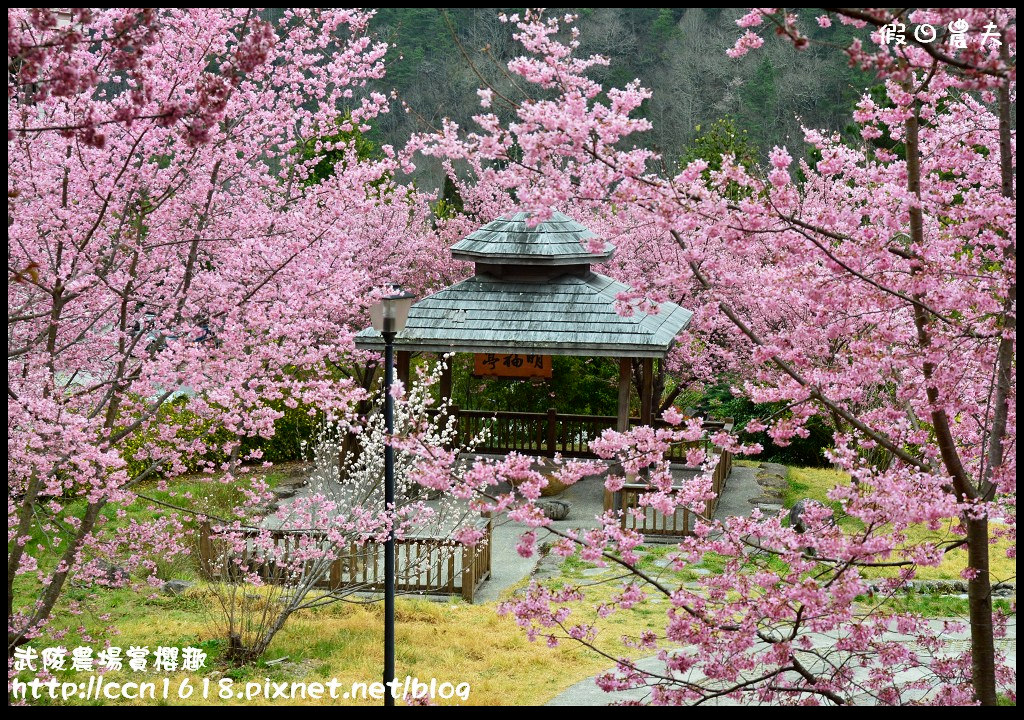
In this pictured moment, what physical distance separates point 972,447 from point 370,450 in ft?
18.0

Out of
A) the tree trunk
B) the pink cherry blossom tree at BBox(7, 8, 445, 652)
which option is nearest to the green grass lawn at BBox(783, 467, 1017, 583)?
the tree trunk

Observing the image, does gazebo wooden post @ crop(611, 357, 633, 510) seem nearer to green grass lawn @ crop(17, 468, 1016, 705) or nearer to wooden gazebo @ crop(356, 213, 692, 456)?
wooden gazebo @ crop(356, 213, 692, 456)

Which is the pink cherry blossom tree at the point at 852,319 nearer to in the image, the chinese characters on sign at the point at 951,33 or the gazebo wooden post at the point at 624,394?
the chinese characters on sign at the point at 951,33

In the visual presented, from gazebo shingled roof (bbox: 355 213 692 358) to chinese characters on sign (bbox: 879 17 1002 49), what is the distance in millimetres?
8300

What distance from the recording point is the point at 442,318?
1302 cm

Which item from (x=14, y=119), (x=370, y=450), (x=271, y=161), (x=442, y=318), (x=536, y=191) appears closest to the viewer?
(x=536, y=191)

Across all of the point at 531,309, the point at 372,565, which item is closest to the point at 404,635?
the point at 372,565

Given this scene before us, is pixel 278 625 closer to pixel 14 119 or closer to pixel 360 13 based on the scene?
pixel 14 119

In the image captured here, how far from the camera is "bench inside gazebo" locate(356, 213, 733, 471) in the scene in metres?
12.4

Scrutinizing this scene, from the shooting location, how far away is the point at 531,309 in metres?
13.0

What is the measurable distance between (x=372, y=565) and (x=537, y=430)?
178 inches

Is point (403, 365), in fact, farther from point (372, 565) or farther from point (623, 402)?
point (372, 565)
